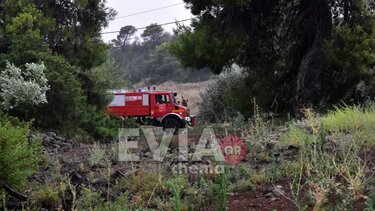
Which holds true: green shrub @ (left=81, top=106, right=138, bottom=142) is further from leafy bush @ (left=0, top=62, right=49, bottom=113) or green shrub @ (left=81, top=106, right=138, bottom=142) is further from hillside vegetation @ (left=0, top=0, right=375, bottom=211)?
leafy bush @ (left=0, top=62, right=49, bottom=113)

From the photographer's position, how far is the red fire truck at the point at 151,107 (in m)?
23.9

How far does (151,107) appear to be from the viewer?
25.2m

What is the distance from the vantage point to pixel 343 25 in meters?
12.4

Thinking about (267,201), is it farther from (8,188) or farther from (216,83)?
(216,83)

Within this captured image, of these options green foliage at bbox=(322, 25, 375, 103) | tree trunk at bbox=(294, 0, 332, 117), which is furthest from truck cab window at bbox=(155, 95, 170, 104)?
green foliage at bbox=(322, 25, 375, 103)

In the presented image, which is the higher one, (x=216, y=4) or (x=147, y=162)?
(x=216, y=4)

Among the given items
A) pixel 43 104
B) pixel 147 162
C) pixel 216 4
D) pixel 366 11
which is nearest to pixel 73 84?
pixel 43 104

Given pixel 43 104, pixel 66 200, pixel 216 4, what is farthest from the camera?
pixel 216 4

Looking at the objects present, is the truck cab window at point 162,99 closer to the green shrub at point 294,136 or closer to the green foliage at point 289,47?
the green foliage at point 289,47

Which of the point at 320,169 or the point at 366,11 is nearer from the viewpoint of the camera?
the point at 320,169

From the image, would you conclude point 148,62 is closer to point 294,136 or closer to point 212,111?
point 212,111

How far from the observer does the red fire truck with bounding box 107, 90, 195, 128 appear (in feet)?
78.4

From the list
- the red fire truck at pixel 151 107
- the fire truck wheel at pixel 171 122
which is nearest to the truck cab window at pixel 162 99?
the red fire truck at pixel 151 107

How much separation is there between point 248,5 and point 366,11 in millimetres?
2926
